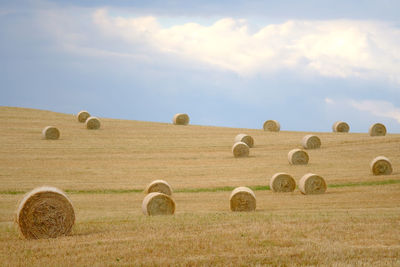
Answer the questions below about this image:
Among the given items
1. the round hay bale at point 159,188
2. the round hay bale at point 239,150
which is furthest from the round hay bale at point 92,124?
the round hay bale at point 159,188

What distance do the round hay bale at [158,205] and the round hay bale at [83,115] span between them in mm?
36551

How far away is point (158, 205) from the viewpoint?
1786 centimetres

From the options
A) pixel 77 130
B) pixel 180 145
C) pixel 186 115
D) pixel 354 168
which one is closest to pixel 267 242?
pixel 354 168

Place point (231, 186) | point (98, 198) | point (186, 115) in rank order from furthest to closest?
point (186, 115) < point (231, 186) < point (98, 198)

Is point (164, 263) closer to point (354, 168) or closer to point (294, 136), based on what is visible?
point (354, 168)

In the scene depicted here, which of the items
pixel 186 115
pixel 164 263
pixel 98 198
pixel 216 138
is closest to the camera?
pixel 164 263

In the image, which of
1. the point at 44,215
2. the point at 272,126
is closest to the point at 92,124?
the point at 272,126

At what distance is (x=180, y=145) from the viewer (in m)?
42.6

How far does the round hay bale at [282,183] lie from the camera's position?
1010 inches

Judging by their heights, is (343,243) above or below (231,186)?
below

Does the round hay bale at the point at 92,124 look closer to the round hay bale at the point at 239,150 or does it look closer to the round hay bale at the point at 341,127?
the round hay bale at the point at 239,150

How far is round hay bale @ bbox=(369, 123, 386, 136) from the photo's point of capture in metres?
46.2

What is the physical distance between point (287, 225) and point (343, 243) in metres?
2.07

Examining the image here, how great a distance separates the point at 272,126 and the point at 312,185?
26.4m
